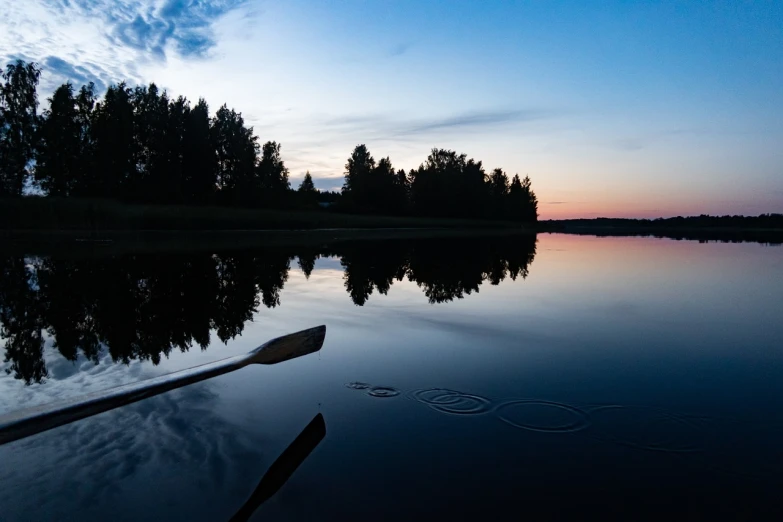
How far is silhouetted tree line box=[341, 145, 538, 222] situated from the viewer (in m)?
77.8

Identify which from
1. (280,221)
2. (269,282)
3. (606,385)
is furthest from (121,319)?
(280,221)

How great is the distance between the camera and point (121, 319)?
317 inches

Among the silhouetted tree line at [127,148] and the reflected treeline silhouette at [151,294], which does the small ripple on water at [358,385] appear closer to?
the reflected treeline silhouette at [151,294]

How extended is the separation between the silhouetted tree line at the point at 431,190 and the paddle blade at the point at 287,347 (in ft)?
225

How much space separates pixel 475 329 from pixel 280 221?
4078cm

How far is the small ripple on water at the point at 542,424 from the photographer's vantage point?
407cm

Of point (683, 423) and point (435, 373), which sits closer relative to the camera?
point (683, 423)

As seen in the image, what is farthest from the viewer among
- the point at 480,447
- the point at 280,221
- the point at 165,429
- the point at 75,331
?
the point at 280,221

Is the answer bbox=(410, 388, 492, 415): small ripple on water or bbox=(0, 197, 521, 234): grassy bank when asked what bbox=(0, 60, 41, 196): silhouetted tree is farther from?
bbox=(410, 388, 492, 415): small ripple on water

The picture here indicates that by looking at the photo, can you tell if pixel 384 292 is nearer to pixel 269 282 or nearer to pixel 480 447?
pixel 269 282

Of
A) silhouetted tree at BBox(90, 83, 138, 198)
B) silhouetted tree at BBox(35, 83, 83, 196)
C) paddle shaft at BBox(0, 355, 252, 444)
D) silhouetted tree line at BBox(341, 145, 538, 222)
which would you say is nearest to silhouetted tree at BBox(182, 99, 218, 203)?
silhouetted tree at BBox(90, 83, 138, 198)

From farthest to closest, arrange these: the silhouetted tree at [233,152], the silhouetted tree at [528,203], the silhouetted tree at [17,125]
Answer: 1. the silhouetted tree at [528,203]
2. the silhouetted tree at [233,152]
3. the silhouetted tree at [17,125]

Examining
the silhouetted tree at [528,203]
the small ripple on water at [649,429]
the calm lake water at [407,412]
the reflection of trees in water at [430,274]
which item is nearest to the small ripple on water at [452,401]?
the calm lake water at [407,412]

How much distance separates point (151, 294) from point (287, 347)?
7027 millimetres
